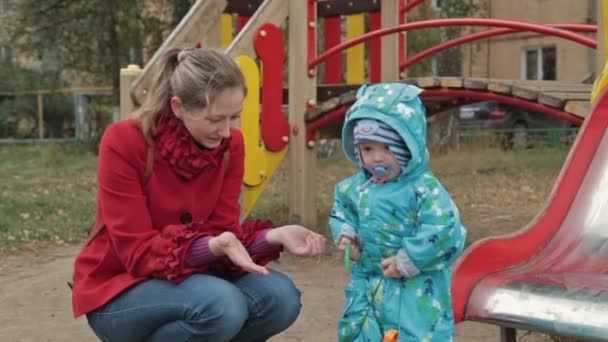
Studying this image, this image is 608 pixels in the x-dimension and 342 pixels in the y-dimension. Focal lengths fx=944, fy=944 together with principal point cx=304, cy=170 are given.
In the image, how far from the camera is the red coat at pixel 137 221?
252 cm

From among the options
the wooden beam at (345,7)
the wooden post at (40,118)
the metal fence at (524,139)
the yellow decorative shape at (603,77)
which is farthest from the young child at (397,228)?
the wooden post at (40,118)

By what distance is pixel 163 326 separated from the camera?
2.55 m

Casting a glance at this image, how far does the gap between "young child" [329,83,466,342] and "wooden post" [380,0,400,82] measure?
12.0ft

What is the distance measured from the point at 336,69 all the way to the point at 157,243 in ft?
15.6

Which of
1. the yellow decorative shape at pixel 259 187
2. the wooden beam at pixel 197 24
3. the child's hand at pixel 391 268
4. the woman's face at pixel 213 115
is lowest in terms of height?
the yellow decorative shape at pixel 259 187

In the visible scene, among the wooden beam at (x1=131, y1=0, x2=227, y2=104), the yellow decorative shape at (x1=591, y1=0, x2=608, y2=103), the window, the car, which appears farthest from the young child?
the window

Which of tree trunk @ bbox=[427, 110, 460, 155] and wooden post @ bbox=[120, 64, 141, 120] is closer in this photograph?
wooden post @ bbox=[120, 64, 141, 120]

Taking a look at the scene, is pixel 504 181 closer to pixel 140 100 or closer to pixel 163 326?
pixel 140 100

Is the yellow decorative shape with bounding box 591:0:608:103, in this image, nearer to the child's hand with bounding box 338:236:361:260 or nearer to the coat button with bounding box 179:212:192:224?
the child's hand with bounding box 338:236:361:260

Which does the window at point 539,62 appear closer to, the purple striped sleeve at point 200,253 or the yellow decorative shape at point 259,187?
the yellow decorative shape at point 259,187

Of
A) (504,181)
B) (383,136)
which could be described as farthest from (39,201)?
(383,136)

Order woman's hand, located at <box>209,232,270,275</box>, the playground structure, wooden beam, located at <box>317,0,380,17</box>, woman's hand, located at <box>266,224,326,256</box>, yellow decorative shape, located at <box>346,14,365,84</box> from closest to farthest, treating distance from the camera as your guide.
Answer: woman's hand, located at <box>209,232,270,275</box>
woman's hand, located at <box>266,224,326,256</box>
the playground structure
wooden beam, located at <box>317,0,380,17</box>
yellow decorative shape, located at <box>346,14,365,84</box>

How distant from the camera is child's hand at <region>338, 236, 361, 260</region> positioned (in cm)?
247

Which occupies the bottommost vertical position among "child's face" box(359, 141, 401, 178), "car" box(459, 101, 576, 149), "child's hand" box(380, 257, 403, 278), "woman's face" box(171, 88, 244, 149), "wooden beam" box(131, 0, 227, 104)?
"car" box(459, 101, 576, 149)
